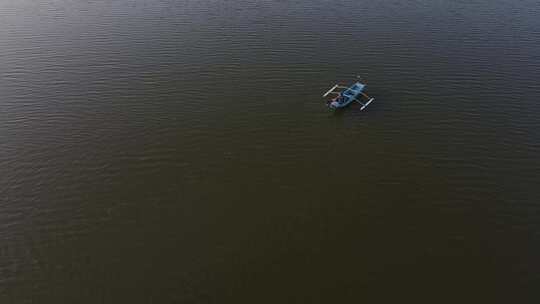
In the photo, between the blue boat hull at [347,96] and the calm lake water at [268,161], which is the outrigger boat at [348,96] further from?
the calm lake water at [268,161]

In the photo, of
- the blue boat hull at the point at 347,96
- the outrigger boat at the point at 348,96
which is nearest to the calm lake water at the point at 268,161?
the outrigger boat at the point at 348,96

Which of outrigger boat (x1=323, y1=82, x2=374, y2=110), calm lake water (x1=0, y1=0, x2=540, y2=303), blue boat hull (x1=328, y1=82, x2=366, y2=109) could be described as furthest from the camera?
outrigger boat (x1=323, y1=82, x2=374, y2=110)

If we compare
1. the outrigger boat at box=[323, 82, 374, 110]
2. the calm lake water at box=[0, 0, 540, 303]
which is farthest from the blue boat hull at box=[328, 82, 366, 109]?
the calm lake water at box=[0, 0, 540, 303]

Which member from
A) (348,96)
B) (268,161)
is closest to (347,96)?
(348,96)

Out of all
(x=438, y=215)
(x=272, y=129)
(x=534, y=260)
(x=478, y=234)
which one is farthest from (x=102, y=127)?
(x=534, y=260)

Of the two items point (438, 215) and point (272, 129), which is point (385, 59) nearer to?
point (272, 129)

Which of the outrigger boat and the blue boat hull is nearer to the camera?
the blue boat hull

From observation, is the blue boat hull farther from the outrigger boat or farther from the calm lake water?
the calm lake water

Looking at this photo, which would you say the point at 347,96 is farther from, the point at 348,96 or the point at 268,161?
the point at 268,161
